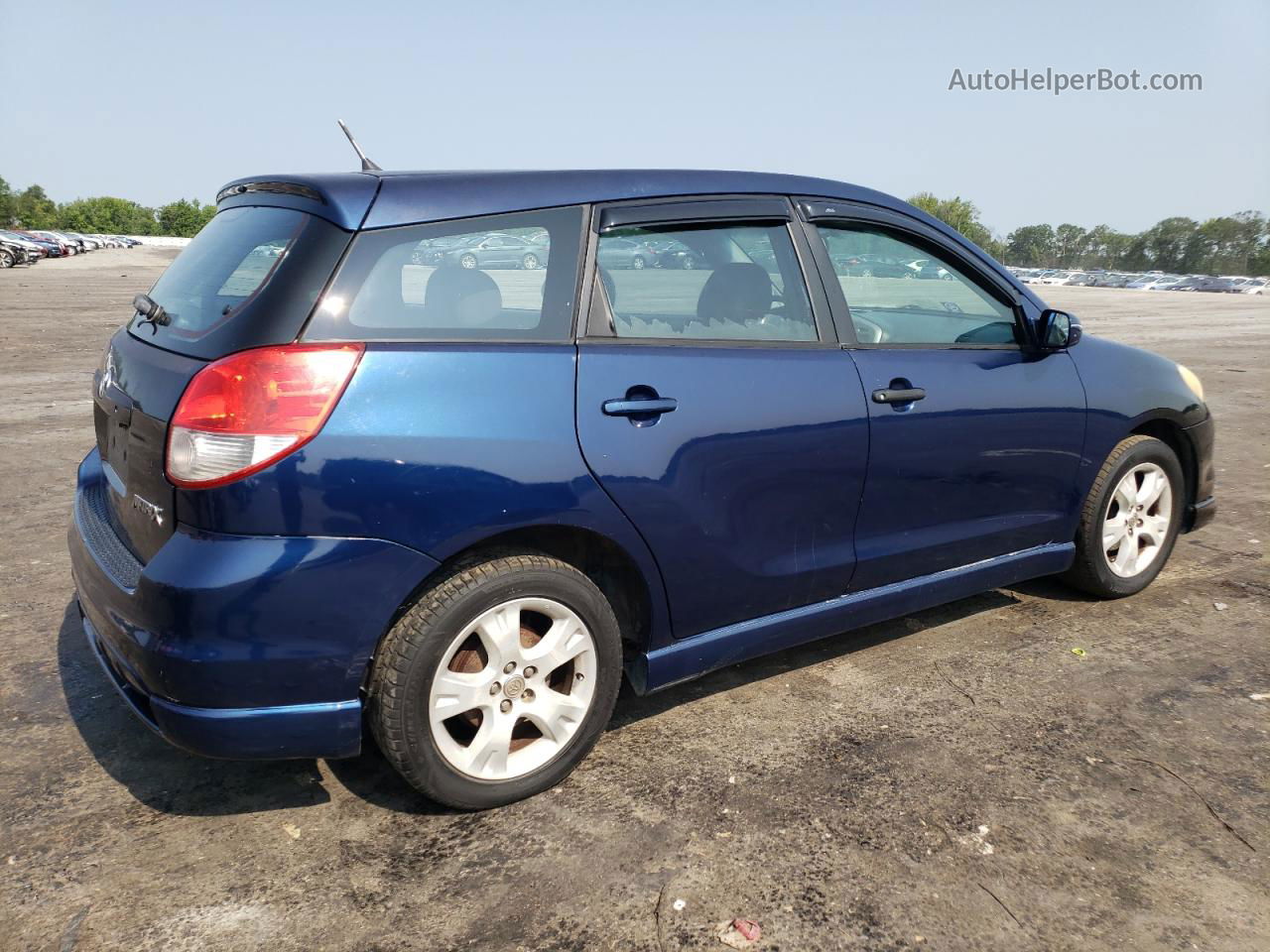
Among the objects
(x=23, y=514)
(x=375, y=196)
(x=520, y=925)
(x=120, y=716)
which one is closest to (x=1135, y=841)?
(x=520, y=925)

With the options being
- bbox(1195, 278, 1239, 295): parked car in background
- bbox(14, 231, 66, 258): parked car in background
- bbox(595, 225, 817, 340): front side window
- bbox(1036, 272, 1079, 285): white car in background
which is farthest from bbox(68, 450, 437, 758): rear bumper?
bbox(1036, 272, 1079, 285): white car in background

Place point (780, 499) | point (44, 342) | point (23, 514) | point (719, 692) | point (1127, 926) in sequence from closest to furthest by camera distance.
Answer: point (1127, 926), point (780, 499), point (719, 692), point (23, 514), point (44, 342)

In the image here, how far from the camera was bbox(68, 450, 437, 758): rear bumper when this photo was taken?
7.95 ft

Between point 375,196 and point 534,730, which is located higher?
point 375,196

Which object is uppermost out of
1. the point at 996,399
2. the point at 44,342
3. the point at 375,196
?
the point at 375,196

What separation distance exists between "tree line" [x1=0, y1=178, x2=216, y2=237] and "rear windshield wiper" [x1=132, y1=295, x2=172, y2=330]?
134 m

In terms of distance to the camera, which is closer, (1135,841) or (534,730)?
(1135,841)

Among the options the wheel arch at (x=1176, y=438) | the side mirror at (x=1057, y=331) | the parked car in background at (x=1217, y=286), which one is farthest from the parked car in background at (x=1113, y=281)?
the side mirror at (x=1057, y=331)

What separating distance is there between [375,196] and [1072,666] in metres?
3.02

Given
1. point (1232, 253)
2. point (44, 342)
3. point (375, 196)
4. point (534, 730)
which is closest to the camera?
point (375, 196)

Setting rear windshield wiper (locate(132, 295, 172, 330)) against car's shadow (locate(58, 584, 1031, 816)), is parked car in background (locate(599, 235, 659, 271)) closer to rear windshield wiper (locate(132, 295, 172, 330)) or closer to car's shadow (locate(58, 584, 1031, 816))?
rear windshield wiper (locate(132, 295, 172, 330))

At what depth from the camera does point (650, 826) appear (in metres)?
2.77

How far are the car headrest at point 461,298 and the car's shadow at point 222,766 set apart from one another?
1383 mm

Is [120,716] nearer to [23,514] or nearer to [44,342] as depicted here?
[23,514]
